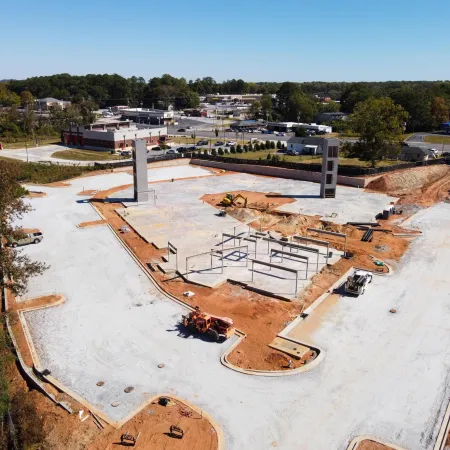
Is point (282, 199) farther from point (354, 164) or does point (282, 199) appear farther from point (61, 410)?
point (61, 410)

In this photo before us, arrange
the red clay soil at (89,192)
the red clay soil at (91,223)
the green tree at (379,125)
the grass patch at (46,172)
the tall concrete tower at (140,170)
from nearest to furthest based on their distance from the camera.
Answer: the red clay soil at (91,223)
the tall concrete tower at (140,170)
the red clay soil at (89,192)
the green tree at (379,125)
the grass patch at (46,172)

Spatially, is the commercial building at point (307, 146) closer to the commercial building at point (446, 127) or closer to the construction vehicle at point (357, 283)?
the commercial building at point (446, 127)

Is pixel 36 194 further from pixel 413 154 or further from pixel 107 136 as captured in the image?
pixel 413 154

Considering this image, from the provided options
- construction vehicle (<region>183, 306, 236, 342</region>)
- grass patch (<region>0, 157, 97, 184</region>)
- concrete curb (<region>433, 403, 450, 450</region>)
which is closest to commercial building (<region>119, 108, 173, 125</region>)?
grass patch (<region>0, 157, 97, 184</region>)

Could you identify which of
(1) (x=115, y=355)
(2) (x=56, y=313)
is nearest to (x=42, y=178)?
(2) (x=56, y=313)

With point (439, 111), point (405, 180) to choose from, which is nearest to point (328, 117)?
point (439, 111)

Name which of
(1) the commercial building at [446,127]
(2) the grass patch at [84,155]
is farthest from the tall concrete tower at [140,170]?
(1) the commercial building at [446,127]

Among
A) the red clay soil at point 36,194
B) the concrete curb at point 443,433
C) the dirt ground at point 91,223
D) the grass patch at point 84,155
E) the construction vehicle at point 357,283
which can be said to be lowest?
the concrete curb at point 443,433

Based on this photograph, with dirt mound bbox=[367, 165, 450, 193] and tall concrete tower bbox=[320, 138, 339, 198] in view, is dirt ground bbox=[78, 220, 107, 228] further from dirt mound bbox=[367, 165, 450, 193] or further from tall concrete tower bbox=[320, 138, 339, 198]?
dirt mound bbox=[367, 165, 450, 193]
